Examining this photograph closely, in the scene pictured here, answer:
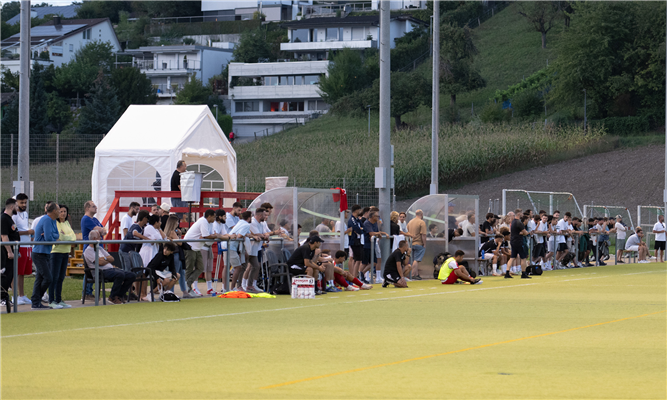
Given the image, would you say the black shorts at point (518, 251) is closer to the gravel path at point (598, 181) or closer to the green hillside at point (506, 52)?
the gravel path at point (598, 181)

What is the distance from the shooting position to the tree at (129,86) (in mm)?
91188

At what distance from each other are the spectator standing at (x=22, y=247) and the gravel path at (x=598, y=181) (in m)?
36.4

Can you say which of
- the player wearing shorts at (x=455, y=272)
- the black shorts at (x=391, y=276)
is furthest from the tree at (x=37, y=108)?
the black shorts at (x=391, y=276)

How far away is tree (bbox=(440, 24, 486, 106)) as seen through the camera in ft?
278

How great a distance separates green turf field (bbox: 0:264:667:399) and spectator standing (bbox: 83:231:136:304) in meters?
0.64

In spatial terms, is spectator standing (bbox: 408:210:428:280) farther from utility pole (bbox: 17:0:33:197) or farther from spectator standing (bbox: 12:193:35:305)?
spectator standing (bbox: 12:193:35:305)

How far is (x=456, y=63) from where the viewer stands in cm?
8606

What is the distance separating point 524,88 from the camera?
296 feet

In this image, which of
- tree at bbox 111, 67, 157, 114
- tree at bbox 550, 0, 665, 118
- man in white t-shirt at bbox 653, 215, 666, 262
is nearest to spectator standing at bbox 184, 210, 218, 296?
man in white t-shirt at bbox 653, 215, 666, 262

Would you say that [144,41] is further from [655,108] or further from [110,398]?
[110,398]

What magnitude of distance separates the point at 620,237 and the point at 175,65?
3394 inches

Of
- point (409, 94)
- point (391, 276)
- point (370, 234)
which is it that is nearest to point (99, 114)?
point (409, 94)

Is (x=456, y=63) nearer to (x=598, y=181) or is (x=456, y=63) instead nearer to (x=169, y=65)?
(x=598, y=181)

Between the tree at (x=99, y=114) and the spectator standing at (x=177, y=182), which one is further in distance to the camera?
the tree at (x=99, y=114)
